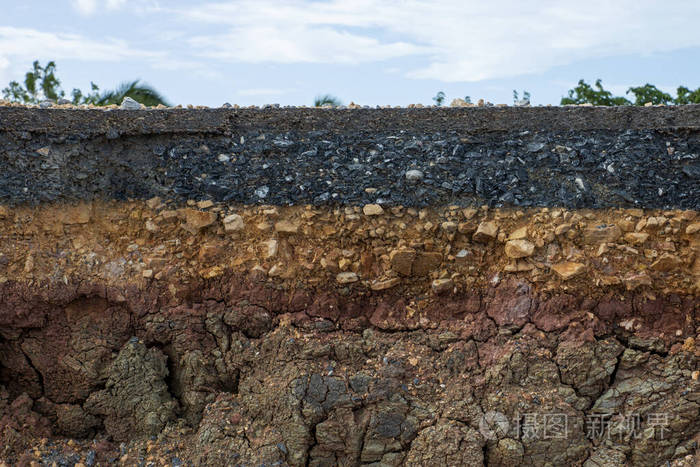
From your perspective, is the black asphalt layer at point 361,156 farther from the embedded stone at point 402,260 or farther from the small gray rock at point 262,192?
the embedded stone at point 402,260

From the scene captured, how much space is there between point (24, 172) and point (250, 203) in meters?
1.57

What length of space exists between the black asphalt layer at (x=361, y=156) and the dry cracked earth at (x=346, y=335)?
116mm

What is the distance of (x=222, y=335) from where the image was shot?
182 inches

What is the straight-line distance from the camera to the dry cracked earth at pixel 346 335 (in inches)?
167

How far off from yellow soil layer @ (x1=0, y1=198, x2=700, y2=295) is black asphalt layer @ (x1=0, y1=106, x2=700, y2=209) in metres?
0.10

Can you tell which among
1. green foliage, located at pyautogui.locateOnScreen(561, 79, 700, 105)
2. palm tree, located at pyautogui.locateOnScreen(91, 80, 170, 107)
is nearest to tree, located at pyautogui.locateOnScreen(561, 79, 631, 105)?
green foliage, located at pyautogui.locateOnScreen(561, 79, 700, 105)

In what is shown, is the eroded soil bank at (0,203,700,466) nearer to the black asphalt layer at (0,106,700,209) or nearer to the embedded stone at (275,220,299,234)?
the embedded stone at (275,220,299,234)

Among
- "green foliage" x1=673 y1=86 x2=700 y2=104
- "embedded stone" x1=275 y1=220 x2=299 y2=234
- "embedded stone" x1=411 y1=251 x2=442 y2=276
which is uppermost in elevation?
"green foliage" x1=673 y1=86 x2=700 y2=104

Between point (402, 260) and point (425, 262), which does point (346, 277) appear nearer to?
point (402, 260)

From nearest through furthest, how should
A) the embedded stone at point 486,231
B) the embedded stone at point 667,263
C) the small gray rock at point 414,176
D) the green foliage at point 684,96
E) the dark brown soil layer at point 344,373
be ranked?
1. the dark brown soil layer at point 344,373
2. the embedded stone at point 667,263
3. the embedded stone at point 486,231
4. the small gray rock at point 414,176
5. the green foliage at point 684,96

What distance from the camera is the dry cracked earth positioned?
13.9 ft

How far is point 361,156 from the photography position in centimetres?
466

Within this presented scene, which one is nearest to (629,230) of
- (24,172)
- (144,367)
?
(144,367)

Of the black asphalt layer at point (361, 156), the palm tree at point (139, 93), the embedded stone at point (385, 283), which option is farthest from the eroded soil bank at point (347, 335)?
the palm tree at point (139, 93)
